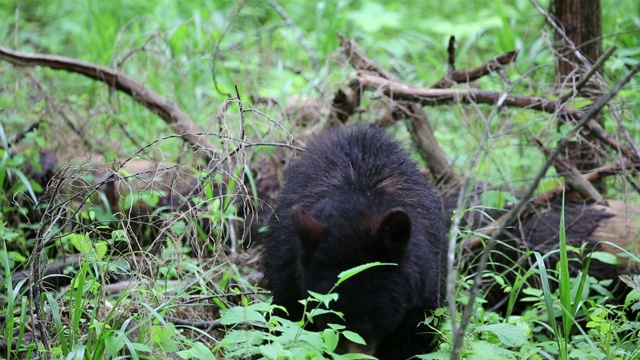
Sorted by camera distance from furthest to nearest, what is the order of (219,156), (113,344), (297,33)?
(297,33)
(219,156)
(113,344)

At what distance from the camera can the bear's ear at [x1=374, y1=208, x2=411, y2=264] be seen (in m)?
3.19

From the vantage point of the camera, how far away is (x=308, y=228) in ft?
10.7

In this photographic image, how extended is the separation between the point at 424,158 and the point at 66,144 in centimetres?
281

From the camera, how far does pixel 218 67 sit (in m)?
7.46

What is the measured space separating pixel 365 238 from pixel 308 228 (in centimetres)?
25

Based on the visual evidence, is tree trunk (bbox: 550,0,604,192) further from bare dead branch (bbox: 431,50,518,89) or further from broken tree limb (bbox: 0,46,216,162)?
broken tree limb (bbox: 0,46,216,162)

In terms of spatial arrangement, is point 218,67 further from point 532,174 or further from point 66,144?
point 532,174

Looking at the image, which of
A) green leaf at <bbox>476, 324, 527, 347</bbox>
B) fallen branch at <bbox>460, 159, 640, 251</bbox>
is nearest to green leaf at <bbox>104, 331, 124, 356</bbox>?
green leaf at <bbox>476, 324, 527, 347</bbox>

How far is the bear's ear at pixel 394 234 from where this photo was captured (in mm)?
3186

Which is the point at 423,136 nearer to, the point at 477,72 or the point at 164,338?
the point at 477,72

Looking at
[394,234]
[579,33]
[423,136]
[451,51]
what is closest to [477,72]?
[451,51]

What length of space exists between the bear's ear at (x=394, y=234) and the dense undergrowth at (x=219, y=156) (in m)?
0.36

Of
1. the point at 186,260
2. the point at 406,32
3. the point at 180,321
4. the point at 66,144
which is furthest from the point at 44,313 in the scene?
the point at 406,32

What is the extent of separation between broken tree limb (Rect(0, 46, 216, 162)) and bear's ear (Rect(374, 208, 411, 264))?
2.74m
